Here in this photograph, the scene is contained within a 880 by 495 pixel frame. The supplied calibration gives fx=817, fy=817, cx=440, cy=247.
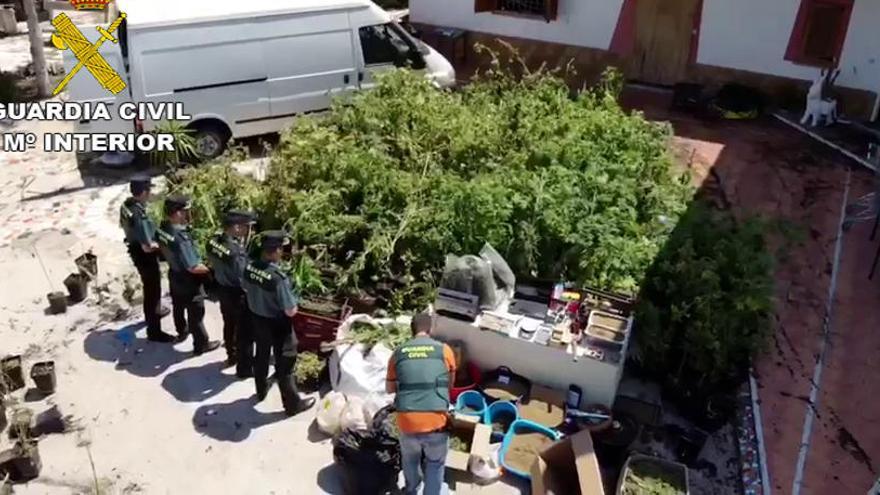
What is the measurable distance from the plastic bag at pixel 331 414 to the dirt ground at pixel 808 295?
373cm

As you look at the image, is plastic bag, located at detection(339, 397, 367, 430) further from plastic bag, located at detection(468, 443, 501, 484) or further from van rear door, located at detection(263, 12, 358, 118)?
van rear door, located at detection(263, 12, 358, 118)

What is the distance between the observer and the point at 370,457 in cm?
644

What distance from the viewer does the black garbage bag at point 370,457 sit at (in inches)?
254

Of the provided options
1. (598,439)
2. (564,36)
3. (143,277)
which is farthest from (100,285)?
(564,36)

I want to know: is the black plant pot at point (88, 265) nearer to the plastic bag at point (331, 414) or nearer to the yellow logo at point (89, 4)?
Result: the plastic bag at point (331, 414)

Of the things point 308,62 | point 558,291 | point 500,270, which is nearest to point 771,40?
point 308,62

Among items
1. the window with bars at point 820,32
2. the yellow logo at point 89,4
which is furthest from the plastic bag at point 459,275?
the window with bars at point 820,32

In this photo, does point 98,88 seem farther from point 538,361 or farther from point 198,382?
point 538,361

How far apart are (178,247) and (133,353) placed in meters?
1.38

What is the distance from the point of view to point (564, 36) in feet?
49.1

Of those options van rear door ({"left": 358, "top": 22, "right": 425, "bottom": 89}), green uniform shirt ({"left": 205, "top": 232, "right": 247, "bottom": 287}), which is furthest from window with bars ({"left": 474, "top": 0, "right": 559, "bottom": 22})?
green uniform shirt ({"left": 205, "top": 232, "right": 247, "bottom": 287})

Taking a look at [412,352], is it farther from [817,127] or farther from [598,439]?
[817,127]

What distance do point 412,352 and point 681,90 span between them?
31.9 ft

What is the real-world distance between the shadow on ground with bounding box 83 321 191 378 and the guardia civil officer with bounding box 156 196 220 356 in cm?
30
